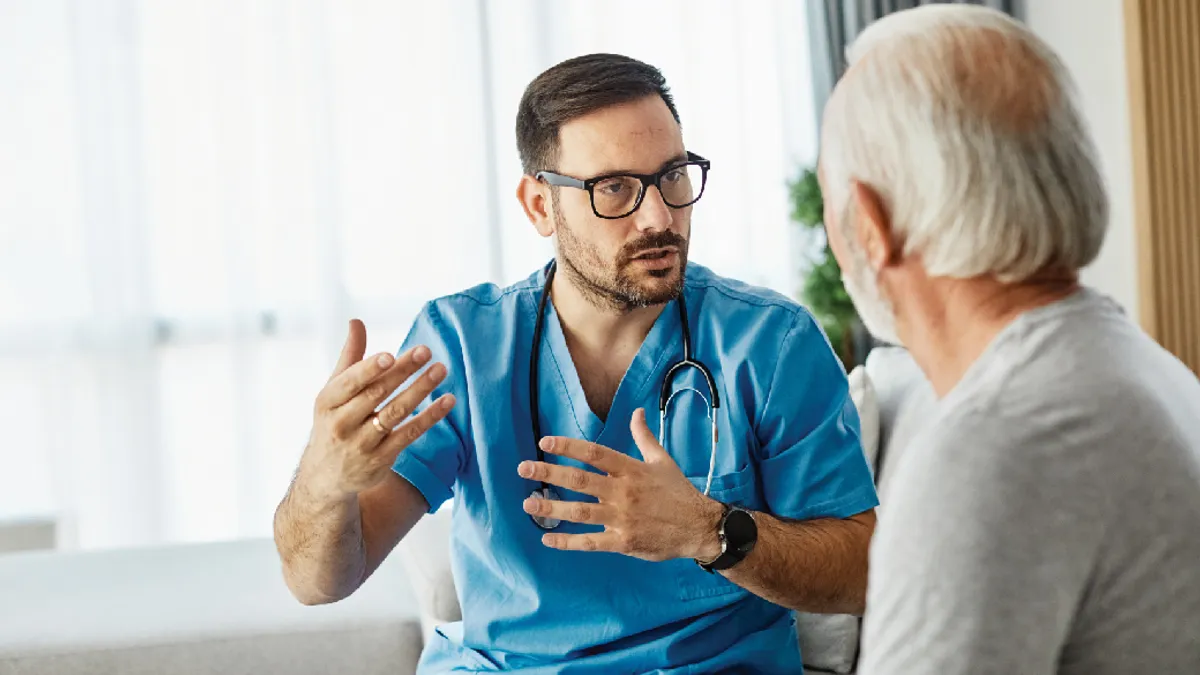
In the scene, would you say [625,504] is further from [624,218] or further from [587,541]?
[624,218]

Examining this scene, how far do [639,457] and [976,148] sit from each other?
33.7 inches

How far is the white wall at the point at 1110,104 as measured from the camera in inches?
136

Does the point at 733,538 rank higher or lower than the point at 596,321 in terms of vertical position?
lower

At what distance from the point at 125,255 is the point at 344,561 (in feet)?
9.10

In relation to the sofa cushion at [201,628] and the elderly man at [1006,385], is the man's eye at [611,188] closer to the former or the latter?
the elderly man at [1006,385]

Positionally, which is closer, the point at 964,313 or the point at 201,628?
the point at 964,313

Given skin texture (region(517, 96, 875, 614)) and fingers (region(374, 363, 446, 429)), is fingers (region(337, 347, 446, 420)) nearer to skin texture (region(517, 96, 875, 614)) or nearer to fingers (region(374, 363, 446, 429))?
fingers (region(374, 363, 446, 429))

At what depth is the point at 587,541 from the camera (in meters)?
1.37

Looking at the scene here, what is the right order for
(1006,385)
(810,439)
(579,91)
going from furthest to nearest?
(579,91) → (810,439) → (1006,385)

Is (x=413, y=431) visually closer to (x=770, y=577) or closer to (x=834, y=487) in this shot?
(x=770, y=577)

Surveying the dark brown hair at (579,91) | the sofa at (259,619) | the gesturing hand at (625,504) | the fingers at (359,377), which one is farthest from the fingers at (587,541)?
the sofa at (259,619)

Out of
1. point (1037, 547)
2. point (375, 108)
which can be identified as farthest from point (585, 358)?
point (375, 108)

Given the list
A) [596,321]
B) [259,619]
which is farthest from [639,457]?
[259,619]

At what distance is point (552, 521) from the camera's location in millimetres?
1642
